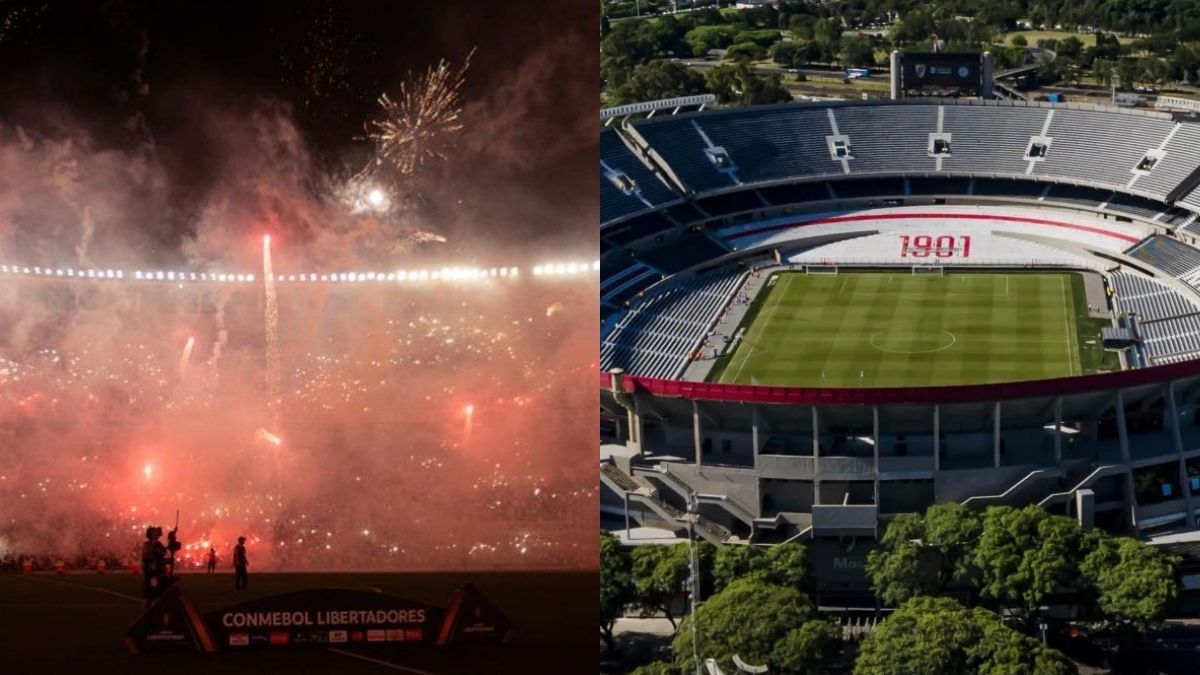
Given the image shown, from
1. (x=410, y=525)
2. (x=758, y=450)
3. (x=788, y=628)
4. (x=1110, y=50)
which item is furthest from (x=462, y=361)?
(x=1110, y=50)

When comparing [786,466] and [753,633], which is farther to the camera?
[786,466]

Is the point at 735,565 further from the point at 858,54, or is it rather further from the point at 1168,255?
the point at 858,54

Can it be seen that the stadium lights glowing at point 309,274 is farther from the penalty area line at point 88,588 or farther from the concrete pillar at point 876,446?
the concrete pillar at point 876,446

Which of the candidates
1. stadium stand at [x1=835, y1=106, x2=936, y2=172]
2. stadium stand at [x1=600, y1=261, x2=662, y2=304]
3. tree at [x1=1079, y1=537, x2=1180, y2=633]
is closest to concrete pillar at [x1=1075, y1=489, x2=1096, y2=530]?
tree at [x1=1079, y1=537, x2=1180, y2=633]

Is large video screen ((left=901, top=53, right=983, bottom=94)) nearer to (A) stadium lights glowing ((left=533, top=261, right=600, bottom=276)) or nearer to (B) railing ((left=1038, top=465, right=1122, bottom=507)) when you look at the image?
(B) railing ((left=1038, top=465, right=1122, bottom=507))

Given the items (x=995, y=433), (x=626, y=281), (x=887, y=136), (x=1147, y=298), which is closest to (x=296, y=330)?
(x=995, y=433)
